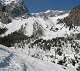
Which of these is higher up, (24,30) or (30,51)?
(24,30)

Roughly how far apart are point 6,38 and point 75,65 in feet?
50.2

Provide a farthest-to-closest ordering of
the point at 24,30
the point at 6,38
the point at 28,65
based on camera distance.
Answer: the point at 24,30, the point at 6,38, the point at 28,65

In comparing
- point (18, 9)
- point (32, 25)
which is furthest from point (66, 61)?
point (18, 9)

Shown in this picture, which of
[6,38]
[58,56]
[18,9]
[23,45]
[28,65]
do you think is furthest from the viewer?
[18,9]

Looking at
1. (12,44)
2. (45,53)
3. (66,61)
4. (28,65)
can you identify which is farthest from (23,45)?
(28,65)

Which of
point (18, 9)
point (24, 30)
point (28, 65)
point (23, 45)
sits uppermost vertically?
point (18, 9)

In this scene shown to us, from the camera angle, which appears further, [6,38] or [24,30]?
[24,30]

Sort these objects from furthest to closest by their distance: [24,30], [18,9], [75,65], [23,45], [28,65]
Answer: [18,9] → [24,30] → [23,45] → [75,65] → [28,65]

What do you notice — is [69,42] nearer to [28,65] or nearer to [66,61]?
[66,61]

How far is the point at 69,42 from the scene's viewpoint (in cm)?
4231

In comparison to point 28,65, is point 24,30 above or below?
above

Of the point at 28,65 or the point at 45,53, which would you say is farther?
the point at 45,53

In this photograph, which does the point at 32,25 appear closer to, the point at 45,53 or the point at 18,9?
the point at 45,53

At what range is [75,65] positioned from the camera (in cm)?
3428
